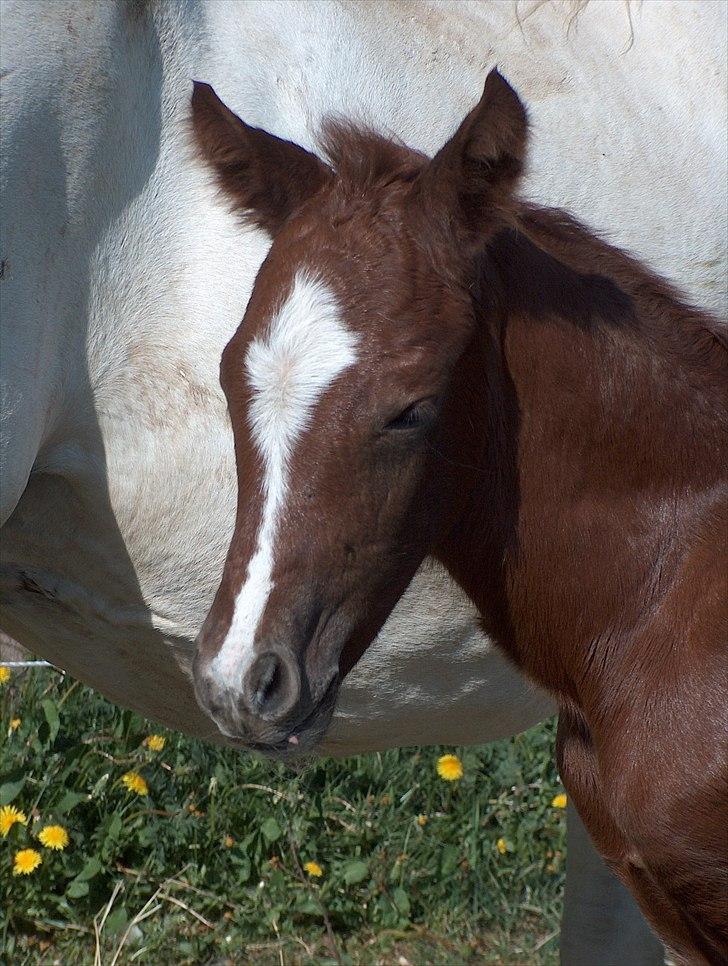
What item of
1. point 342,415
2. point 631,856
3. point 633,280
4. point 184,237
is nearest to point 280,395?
point 342,415

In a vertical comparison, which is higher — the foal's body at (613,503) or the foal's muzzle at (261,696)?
the foal's body at (613,503)

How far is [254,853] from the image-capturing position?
3.41m

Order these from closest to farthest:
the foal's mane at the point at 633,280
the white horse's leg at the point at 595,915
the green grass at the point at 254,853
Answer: the foal's mane at the point at 633,280
the white horse's leg at the point at 595,915
the green grass at the point at 254,853

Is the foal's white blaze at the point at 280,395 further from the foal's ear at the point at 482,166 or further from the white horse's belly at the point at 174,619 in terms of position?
the white horse's belly at the point at 174,619

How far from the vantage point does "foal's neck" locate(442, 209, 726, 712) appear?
1843 mm

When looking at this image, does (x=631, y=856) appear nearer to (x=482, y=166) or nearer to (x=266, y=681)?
(x=266, y=681)

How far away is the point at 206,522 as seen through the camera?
2051mm

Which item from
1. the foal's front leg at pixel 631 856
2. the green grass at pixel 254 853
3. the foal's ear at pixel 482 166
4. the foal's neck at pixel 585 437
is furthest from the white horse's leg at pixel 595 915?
the foal's ear at pixel 482 166

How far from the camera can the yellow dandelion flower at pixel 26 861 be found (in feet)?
10.1

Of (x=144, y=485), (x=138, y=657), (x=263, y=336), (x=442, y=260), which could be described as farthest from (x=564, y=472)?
(x=138, y=657)

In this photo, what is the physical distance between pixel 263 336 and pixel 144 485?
0.49 metres

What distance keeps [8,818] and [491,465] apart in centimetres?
195

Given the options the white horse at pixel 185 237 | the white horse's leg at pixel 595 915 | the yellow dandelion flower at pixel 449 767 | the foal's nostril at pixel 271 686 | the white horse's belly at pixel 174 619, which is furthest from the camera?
the yellow dandelion flower at pixel 449 767

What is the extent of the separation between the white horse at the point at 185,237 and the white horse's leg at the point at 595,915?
1.68 ft
